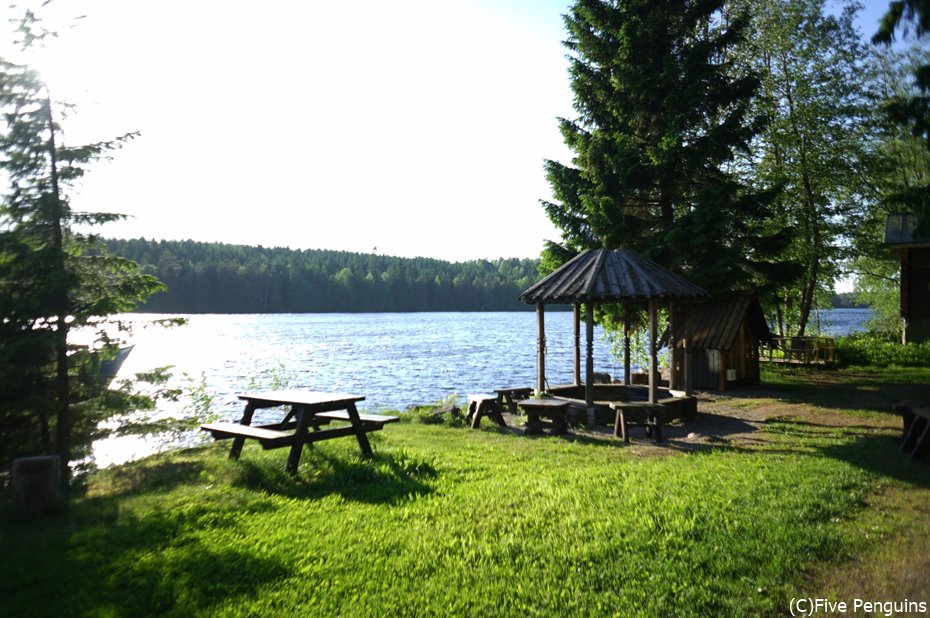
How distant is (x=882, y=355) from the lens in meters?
27.1

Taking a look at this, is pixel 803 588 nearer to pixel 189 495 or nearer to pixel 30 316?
pixel 189 495

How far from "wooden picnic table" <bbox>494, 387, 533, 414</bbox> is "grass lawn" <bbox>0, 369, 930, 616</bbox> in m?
5.50

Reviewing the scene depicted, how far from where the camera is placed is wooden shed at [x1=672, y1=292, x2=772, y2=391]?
2039 centimetres

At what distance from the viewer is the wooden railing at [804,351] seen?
26531 millimetres

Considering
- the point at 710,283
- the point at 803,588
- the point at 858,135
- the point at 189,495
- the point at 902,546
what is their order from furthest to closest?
the point at 858,135, the point at 710,283, the point at 189,495, the point at 902,546, the point at 803,588

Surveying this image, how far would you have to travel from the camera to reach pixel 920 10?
8.18m

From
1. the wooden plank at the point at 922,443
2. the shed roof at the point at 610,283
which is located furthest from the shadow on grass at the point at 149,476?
the wooden plank at the point at 922,443

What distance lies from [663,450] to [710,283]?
1053 cm

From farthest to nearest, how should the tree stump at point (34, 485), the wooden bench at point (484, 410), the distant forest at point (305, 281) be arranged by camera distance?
the distant forest at point (305, 281), the wooden bench at point (484, 410), the tree stump at point (34, 485)

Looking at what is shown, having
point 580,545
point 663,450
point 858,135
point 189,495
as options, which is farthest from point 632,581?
point 858,135

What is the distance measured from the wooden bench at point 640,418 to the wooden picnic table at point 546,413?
1153 millimetres

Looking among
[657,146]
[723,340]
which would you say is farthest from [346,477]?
[657,146]

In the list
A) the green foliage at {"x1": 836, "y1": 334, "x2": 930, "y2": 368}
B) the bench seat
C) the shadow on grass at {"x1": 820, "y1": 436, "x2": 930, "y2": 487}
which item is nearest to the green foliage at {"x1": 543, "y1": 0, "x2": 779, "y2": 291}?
the green foliage at {"x1": 836, "y1": 334, "x2": 930, "y2": 368}

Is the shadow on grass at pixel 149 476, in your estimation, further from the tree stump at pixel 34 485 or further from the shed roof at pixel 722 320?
the shed roof at pixel 722 320
